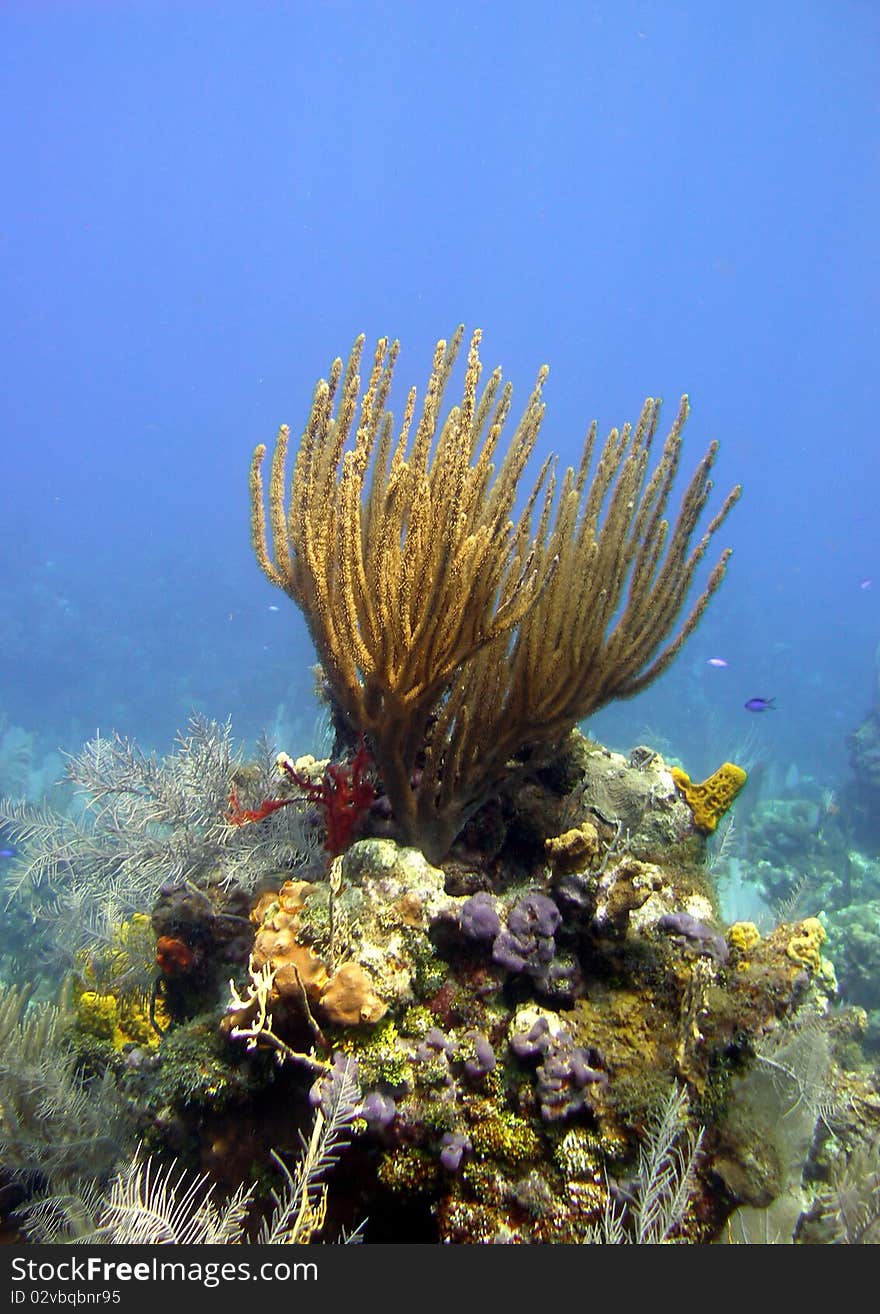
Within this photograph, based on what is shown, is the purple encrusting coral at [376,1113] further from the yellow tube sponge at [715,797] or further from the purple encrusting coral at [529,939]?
the yellow tube sponge at [715,797]

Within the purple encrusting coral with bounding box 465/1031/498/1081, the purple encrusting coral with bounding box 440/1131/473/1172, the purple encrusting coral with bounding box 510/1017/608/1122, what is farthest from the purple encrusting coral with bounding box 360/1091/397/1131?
the purple encrusting coral with bounding box 510/1017/608/1122

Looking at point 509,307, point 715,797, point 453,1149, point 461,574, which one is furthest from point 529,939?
point 509,307

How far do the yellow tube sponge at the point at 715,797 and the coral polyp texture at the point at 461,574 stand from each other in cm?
89

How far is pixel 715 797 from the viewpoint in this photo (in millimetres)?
4008

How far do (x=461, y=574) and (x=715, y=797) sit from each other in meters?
2.48

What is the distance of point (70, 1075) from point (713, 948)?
3.47m

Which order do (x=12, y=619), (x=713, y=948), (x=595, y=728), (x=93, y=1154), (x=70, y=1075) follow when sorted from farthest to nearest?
(x=12, y=619) < (x=595, y=728) < (x=70, y=1075) < (x=93, y=1154) < (x=713, y=948)

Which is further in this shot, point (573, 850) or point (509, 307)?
point (509, 307)

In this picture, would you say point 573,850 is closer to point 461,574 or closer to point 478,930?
point 478,930

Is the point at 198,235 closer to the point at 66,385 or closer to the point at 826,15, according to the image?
the point at 66,385

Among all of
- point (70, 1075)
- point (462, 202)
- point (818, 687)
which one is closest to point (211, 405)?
point (462, 202)

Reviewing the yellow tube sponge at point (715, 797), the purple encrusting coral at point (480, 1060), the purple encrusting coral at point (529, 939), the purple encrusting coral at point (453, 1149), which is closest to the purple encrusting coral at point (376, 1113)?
the purple encrusting coral at point (453, 1149)

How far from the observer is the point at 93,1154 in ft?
10.4

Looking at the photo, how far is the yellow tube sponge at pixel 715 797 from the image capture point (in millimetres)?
3996
